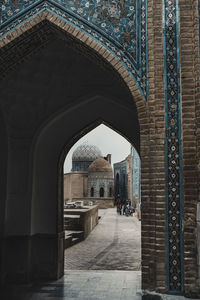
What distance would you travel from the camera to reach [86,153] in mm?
41875

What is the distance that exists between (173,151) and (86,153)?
3831 cm

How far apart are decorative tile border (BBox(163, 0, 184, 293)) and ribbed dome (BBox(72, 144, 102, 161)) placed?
37.8m

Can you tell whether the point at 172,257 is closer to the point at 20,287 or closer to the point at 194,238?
the point at 194,238

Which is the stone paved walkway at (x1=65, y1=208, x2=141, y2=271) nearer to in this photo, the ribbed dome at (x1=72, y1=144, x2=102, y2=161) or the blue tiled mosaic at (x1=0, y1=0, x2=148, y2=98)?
the blue tiled mosaic at (x1=0, y1=0, x2=148, y2=98)

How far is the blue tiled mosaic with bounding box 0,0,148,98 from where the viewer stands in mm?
3920

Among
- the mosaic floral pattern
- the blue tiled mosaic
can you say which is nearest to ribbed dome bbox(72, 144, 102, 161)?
the mosaic floral pattern

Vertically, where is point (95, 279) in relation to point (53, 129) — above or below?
below

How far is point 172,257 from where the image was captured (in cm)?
349

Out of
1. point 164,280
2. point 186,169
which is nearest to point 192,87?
point 186,169

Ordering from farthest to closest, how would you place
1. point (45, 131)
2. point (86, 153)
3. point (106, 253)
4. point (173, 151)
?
point (86, 153), point (106, 253), point (45, 131), point (173, 151)

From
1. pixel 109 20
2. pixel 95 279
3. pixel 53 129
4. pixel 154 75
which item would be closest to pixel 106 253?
pixel 95 279

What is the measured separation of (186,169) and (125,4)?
2144 millimetres

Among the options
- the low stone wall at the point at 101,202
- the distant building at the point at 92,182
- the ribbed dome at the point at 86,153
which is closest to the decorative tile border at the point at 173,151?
the low stone wall at the point at 101,202

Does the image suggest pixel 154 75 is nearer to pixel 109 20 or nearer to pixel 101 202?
pixel 109 20
